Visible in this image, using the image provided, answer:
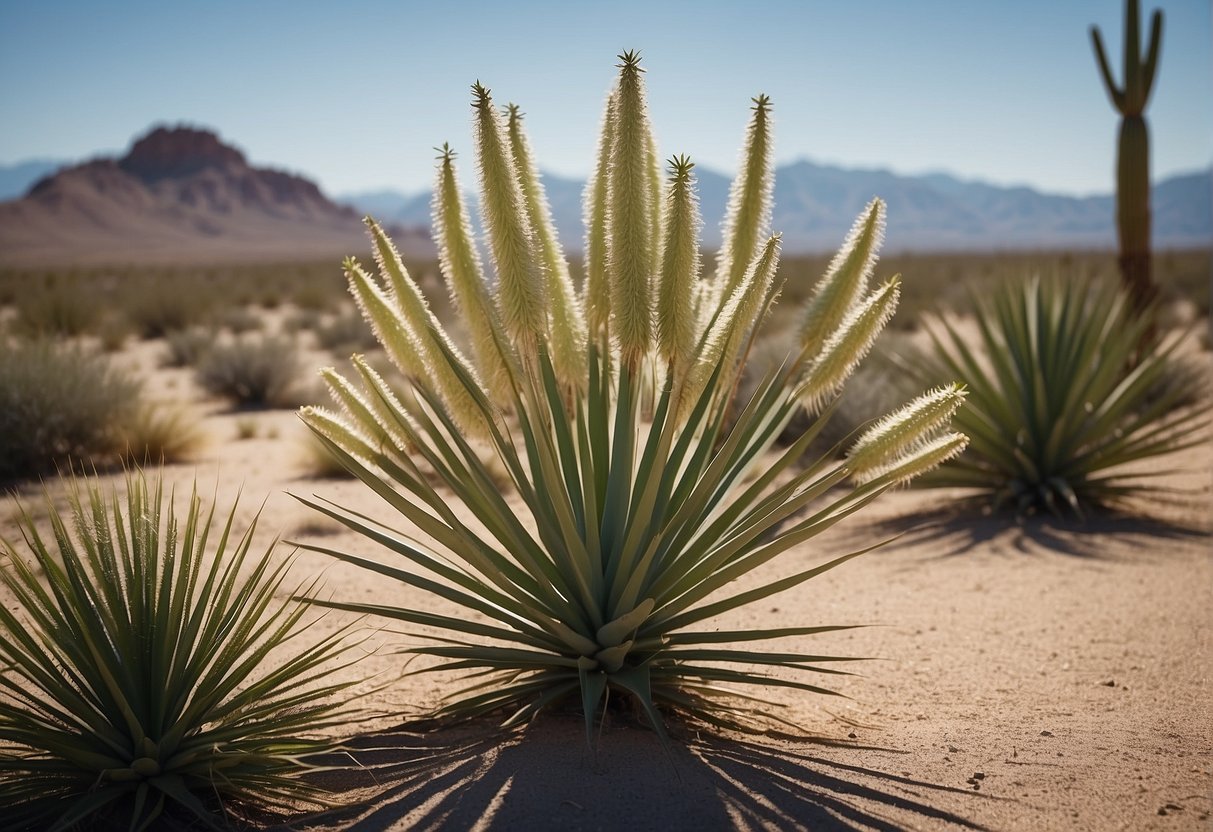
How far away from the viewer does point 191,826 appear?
300cm

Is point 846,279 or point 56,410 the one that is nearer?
point 846,279

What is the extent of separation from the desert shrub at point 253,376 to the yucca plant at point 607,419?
432 inches

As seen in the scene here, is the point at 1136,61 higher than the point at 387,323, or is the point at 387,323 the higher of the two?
the point at 1136,61

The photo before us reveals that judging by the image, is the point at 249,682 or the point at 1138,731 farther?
the point at 249,682

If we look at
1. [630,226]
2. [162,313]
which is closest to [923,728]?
[630,226]

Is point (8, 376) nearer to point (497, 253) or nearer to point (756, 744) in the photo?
point (497, 253)

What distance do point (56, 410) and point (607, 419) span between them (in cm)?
700

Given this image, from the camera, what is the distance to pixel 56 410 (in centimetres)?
865

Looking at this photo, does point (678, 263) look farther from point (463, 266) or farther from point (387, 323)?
point (387, 323)

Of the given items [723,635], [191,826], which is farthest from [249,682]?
[723,635]

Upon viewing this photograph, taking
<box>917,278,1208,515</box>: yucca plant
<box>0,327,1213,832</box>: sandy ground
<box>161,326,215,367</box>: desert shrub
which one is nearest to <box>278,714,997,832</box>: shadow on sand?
<box>0,327,1213,832</box>: sandy ground

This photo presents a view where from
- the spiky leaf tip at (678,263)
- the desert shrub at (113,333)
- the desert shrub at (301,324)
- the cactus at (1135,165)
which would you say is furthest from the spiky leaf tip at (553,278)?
the desert shrub at (301,324)

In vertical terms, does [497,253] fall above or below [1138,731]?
above

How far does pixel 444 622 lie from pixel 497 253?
4.47 ft
